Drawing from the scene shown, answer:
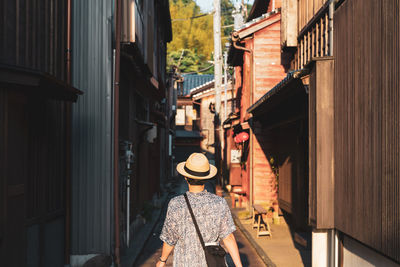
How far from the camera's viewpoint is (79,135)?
902 centimetres

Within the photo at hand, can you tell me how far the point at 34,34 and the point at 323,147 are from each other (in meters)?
4.75

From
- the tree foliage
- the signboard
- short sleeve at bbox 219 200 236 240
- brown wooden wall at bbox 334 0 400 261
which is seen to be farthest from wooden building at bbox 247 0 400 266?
the tree foliage

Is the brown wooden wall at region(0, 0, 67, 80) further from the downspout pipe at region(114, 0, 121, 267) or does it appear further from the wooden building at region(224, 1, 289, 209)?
the wooden building at region(224, 1, 289, 209)

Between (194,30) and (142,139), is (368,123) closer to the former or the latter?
(142,139)

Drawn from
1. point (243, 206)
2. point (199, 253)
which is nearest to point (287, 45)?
point (199, 253)

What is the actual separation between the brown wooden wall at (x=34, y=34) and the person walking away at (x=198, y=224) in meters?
3.09

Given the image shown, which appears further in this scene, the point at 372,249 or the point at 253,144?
the point at 253,144

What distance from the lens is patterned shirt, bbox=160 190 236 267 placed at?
4.32 meters

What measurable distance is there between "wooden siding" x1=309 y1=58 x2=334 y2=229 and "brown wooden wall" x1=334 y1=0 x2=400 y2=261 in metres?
0.13

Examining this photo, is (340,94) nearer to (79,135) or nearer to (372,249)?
(372,249)

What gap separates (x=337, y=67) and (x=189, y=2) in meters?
78.6

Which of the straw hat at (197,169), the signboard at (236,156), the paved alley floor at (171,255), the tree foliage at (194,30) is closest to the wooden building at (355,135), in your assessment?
the straw hat at (197,169)

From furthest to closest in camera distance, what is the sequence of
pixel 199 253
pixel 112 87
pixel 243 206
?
1. pixel 243 206
2. pixel 112 87
3. pixel 199 253

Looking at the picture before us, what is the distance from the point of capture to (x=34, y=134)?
7023mm
